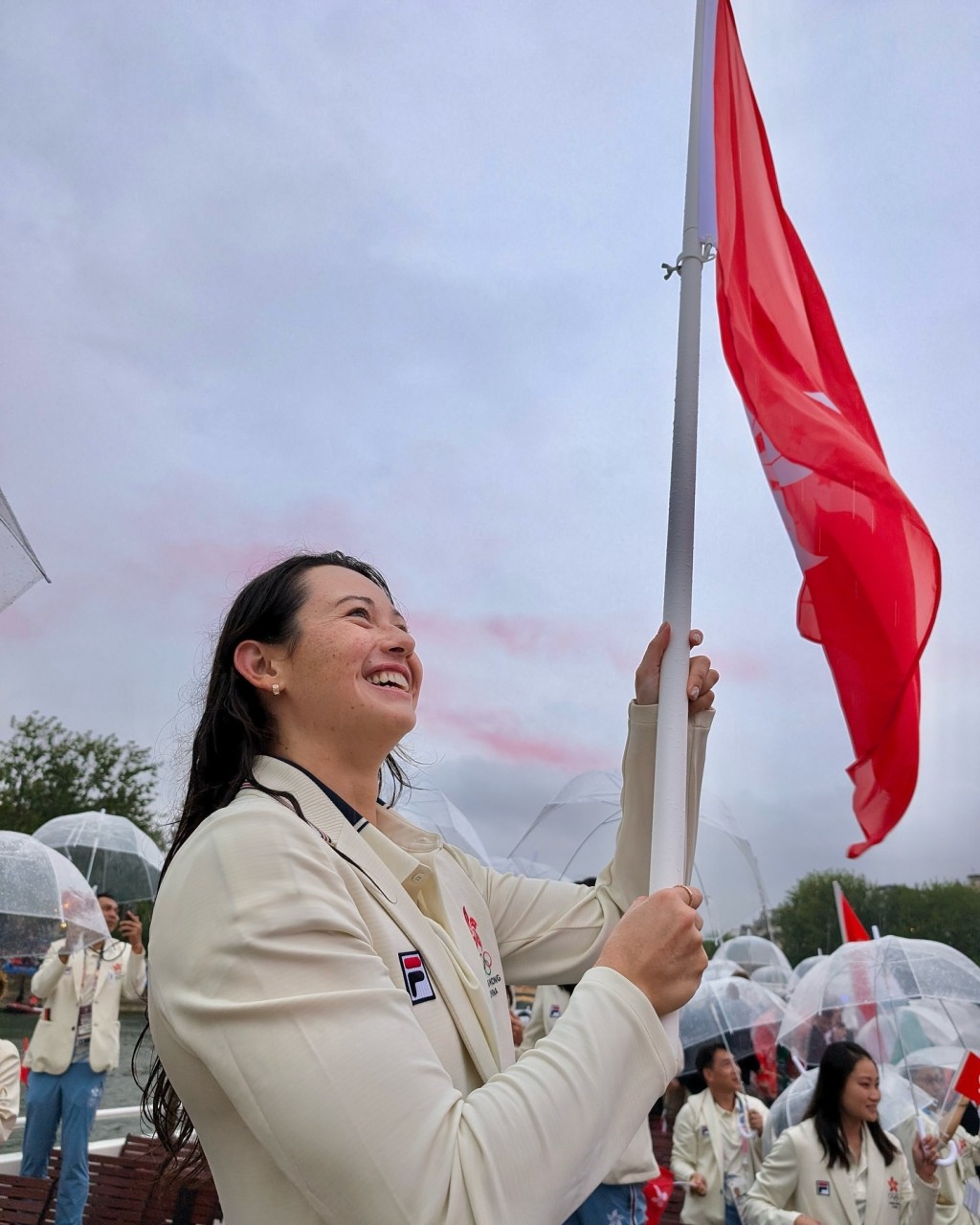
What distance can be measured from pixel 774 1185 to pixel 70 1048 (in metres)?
5.13

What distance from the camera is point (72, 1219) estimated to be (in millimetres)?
6914

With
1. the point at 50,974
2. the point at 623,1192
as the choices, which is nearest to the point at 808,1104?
the point at 623,1192

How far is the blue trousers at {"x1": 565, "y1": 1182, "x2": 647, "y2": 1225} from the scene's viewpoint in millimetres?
3887

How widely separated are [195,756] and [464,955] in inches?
28.4

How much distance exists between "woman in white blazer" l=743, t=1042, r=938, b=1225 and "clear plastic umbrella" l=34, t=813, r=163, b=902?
7.81m

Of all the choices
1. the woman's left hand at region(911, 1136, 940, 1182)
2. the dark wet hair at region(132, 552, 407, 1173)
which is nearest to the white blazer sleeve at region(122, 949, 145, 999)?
the woman's left hand at region(911, 1136, 940, 1182)

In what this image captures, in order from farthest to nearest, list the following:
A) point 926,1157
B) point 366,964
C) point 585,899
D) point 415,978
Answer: point 926,1157, point 585,899, point 415,978, point 366,964

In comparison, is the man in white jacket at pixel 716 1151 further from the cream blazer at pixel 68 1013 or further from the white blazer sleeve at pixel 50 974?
the white blazer sleeve at pixel 50 974

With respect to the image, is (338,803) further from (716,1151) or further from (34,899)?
(716,1151)

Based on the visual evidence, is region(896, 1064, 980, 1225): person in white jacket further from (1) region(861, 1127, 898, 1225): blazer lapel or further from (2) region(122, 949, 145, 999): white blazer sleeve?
(2) region(122, 949, 145, 999): white blazer sleeve

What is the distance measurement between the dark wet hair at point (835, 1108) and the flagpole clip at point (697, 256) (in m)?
4.91

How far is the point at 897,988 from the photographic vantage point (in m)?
7.04

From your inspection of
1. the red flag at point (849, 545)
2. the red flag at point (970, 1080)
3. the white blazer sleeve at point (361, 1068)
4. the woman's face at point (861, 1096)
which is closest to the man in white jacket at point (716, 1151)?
the woman's face at point (861, 1096)

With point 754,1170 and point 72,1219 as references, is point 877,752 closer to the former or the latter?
point 754,1170
